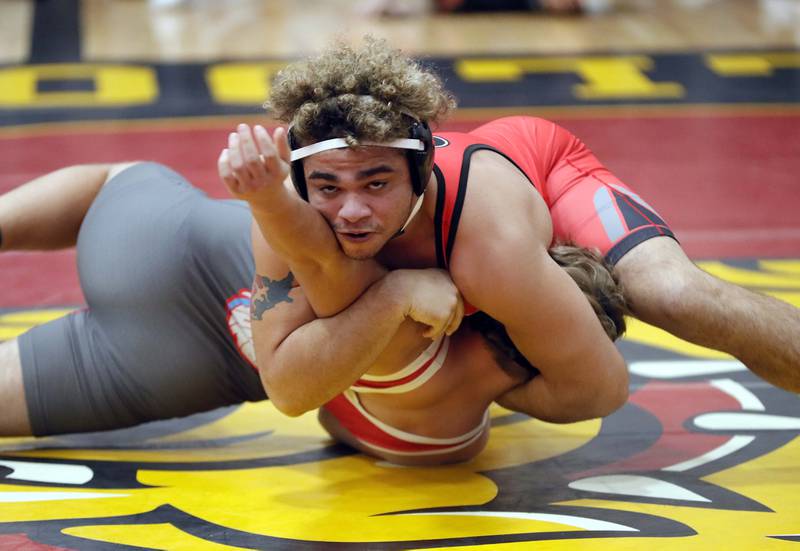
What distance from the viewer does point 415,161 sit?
283 centimetres

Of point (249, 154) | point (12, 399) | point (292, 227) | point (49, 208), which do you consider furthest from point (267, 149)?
point (49, 208)

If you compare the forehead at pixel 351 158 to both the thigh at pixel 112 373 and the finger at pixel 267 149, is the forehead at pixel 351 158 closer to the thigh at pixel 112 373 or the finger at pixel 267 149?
the finger at pixel 267 149

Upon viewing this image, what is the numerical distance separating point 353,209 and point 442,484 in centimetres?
90

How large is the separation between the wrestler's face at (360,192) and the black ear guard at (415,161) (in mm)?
14

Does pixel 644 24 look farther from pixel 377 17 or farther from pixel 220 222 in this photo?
pixel 220 222

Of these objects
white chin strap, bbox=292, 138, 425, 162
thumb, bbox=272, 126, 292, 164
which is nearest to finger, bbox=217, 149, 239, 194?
thumb, bbox=272, 126, 292, 164

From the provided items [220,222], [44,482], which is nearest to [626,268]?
[220,222]

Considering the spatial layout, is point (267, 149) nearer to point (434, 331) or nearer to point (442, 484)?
point (434, 331)

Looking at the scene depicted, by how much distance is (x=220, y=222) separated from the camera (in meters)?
3.57

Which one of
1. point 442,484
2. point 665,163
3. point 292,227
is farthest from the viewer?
point 665,163

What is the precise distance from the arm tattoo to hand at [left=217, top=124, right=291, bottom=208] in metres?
0.51

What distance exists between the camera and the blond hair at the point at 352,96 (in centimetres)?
275

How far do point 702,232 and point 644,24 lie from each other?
4052 millimetres

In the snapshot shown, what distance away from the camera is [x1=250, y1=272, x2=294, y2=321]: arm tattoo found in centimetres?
302
